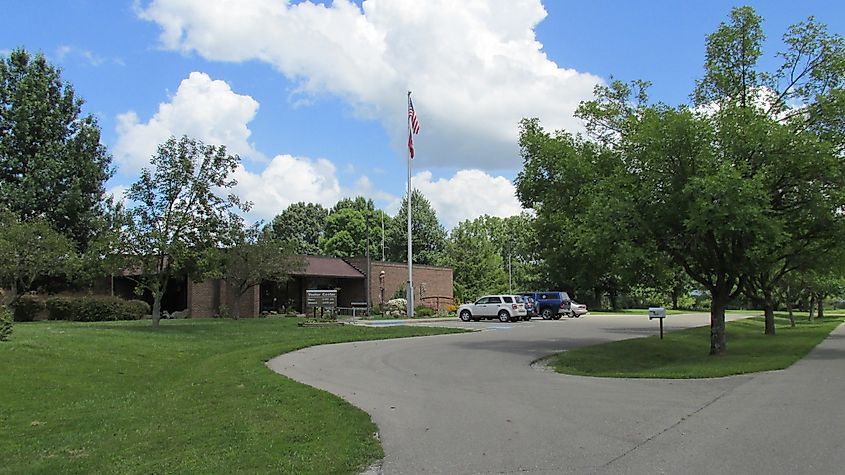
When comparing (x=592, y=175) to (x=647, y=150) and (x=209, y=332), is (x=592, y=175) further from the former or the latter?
(x=209, y=332)

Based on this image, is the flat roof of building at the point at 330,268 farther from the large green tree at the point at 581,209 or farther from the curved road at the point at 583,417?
the curved road at the point at 583,417

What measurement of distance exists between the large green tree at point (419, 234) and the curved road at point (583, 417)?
57101 mm

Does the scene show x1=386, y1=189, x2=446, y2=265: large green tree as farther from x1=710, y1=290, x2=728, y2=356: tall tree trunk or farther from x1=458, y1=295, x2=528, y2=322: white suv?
x1=710, y1=290, x2=728, y2=356: tall tree trunk

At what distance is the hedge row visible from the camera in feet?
115

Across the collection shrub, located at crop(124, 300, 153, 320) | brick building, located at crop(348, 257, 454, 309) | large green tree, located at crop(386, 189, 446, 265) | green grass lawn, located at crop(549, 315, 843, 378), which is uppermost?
large green tree, located at crop(386, 189, 446, 265)

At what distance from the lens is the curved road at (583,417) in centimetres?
686

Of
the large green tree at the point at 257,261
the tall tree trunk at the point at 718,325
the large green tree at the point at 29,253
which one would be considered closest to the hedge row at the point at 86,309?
the large green tree at the point at 29,253

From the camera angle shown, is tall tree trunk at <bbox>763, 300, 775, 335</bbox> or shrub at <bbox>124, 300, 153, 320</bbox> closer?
tall tree trunk at <bbox>763, 300, 775, 335</bbox>

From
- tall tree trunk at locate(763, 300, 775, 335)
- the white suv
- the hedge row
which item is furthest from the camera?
the white suv

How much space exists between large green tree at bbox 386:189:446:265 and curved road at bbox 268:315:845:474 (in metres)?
57.1

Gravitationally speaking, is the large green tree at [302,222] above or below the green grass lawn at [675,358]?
above

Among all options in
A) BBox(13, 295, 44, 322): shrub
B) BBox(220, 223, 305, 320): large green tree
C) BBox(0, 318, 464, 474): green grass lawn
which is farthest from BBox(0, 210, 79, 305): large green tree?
BBox(0, 318, 464, 474): green grass lawn

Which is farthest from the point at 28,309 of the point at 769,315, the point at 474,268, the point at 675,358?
the point at 474,268

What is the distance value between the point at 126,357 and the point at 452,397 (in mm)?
10169
